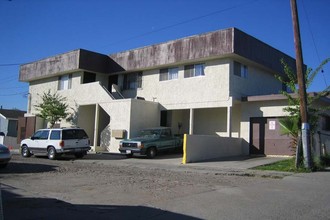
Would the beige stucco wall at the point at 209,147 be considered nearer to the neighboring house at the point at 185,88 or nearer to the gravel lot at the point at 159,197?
the neighboring house at the point at 185,88


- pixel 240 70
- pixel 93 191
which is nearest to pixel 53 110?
pixel 240 70

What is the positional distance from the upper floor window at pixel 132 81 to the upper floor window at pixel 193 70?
489 centimetres

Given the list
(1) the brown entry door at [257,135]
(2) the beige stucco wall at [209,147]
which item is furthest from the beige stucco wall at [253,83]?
(2) the beige stucco wall at [209,147]

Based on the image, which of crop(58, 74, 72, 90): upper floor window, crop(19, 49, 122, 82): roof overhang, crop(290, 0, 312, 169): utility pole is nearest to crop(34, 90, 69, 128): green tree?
crop(58, 74, 72, 90): upper floor window

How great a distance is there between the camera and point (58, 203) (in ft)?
28.1

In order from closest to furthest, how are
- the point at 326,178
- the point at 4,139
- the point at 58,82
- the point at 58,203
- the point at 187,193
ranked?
the point at 58,203
the point at 187,193
the point at 326,178
the point at 58,82
the point at 4,139

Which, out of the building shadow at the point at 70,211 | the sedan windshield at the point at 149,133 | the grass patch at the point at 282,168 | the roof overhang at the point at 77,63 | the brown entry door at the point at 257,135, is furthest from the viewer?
the roof overhang at the point at 77,63

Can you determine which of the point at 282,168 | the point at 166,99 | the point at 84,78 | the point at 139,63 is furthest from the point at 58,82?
the point at 282,168

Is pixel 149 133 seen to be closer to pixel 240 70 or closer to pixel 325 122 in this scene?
pixel 240 70

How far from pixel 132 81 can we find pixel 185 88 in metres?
6.22

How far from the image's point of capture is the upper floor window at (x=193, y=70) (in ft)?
83.5

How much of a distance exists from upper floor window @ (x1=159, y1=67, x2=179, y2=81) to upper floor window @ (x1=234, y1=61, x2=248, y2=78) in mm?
4435

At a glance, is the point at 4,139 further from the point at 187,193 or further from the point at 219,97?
the point at 187,193

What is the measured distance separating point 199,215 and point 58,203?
3.40 meters
